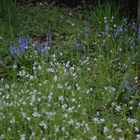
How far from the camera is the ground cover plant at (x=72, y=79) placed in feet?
11.3

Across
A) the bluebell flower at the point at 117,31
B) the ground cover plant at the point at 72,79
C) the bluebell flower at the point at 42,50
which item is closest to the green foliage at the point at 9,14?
the ground cover plant at the point at 72,79

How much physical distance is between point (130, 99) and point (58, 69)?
2.67 feet

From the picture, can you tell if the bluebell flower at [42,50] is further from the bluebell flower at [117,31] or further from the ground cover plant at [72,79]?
the bluebell flower at [117,31]

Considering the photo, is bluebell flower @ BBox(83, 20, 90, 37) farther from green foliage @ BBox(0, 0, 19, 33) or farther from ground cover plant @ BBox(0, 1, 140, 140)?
green foliage @ BBox(0, 0, 19, 33)

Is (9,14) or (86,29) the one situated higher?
(9,14)

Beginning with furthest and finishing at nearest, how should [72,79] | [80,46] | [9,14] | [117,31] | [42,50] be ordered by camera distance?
[9,14], [117,31], [80,46], [42,50], [72,79]

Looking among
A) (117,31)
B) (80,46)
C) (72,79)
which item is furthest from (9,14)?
(72,79)

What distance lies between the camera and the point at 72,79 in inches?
165

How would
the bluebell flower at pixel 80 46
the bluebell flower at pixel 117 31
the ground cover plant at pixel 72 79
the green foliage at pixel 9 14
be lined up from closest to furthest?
1. the ground cover plant at pixel 72 79
2. the bluebell flower at pixel 80 46
3. the bluebell flower at pixel 117 31
4. the green foliage at pixel 9 14

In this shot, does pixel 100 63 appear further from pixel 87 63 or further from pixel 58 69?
pixel 58 69

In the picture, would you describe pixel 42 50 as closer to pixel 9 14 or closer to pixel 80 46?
pixel 80 46

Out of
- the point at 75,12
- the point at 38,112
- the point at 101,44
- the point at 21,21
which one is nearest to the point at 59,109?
the point at 38,112

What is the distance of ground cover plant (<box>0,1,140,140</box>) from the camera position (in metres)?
3.44

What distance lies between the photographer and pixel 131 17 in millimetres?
6020
